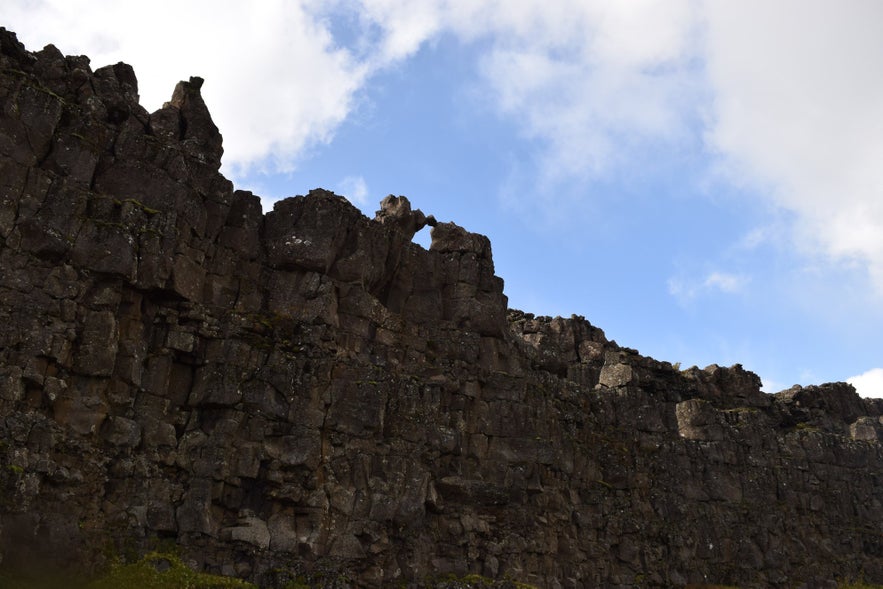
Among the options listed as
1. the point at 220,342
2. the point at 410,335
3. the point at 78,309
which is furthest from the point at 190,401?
the point at 410,335

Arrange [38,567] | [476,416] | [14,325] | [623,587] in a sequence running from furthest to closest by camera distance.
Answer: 1. [623,587]
2. [476,416]
3. [14,325]
4. [38,567]

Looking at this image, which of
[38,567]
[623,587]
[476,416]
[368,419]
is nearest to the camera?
[38,567]

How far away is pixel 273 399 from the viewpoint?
3319cm

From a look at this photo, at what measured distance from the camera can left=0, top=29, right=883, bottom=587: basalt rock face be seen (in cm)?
2816

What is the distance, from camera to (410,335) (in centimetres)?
4012

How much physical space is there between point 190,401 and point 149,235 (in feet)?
23.1

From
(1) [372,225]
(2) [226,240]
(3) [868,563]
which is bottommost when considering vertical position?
(3) [868,563]

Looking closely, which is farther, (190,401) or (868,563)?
(868,563)

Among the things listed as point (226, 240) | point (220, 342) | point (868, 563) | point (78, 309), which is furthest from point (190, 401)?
point (868, 563)

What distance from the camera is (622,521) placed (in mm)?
44594

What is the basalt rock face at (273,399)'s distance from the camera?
2816 cm

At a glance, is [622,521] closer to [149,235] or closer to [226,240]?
[226,240]

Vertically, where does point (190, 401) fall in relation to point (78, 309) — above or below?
below

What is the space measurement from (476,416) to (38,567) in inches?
835
